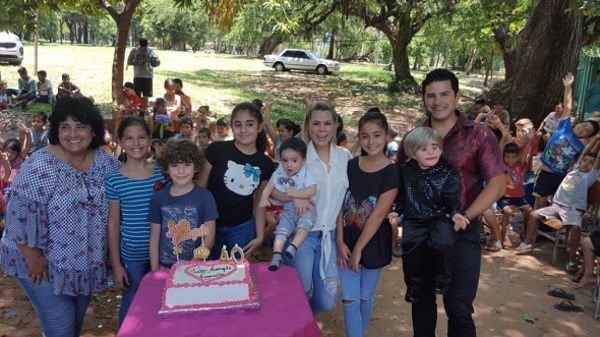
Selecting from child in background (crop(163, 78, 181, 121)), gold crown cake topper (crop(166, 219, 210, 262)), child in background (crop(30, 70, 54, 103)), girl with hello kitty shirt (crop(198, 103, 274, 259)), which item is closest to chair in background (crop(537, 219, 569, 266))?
girl with hello kitty shirt (crop(198, 103, 274, 259))

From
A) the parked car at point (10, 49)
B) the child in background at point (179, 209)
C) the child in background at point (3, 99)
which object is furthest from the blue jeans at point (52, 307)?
the parked car at point (10, 49)

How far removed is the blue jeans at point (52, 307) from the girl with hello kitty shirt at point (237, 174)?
0.97 metres

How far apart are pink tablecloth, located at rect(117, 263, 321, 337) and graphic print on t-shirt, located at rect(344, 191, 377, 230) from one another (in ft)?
2.26

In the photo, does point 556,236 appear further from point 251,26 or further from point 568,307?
point 251,26

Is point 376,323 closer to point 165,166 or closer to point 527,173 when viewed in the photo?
point 165,166

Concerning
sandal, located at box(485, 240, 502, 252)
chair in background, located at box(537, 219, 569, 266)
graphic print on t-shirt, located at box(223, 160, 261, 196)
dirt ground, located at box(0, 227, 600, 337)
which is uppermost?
graphic print on t-shirt, located at box(223, 160, 261, 196)

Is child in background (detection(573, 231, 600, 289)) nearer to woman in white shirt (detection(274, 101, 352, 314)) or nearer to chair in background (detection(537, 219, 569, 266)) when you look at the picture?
chair in background (detection(537, 219, 569, 266))

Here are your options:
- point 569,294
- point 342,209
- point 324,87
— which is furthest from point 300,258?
point 324,87

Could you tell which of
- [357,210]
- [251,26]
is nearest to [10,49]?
[357,210]

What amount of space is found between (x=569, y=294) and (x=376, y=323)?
2.07m

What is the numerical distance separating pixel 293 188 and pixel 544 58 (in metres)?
8.63

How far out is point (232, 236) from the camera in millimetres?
3201

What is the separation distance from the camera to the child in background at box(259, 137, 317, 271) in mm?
2988

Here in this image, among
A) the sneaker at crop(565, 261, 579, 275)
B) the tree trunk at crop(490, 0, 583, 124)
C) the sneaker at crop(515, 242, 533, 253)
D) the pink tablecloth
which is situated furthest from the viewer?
the tree trunk at crop(490, 0, 583, 124)
